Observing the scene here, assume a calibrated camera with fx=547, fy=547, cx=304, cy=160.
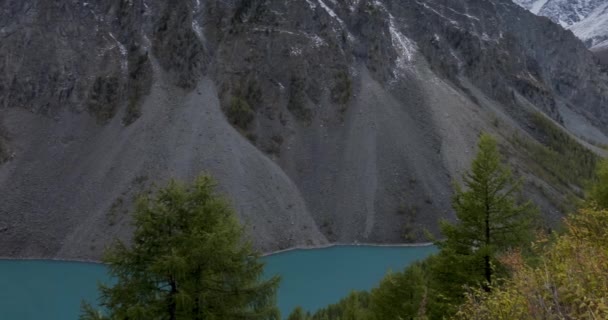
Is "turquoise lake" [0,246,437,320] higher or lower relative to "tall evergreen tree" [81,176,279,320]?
lower

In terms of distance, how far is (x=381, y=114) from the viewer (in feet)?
259

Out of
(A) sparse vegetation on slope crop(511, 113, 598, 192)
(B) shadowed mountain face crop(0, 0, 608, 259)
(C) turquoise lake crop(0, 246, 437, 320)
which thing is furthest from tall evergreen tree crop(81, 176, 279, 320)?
(A) sparse vegetation on slope crop(511, 113, 598, 192)

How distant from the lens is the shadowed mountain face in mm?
63188

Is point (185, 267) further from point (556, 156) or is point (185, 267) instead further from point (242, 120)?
point (556, 156)

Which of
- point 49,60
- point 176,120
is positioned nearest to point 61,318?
point 176,120

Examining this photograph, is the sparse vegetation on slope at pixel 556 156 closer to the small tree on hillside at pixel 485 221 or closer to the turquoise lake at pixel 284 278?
the turquoise lake at pixel 284 278

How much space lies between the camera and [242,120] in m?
74.7

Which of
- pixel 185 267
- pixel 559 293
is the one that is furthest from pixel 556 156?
pixel 559 293

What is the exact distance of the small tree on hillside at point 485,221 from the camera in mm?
12891

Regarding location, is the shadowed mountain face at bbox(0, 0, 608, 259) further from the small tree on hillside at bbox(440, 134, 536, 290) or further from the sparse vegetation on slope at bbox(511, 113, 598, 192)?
the small tree on hillside at bbox(440, 134, 536, 290)

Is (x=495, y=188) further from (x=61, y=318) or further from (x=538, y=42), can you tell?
(x=538, y=42)

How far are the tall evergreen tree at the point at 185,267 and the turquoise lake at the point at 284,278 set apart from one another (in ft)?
106

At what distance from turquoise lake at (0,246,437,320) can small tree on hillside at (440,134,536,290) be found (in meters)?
30.9

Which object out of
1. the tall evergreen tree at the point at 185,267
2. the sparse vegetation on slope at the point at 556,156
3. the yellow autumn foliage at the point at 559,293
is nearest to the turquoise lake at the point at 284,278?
the sparse vegetation on slope at the point at 556,156
